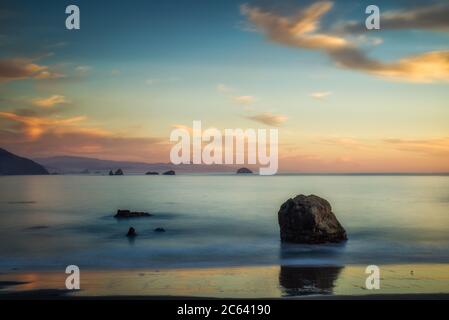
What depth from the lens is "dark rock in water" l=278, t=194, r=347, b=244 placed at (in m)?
23.8

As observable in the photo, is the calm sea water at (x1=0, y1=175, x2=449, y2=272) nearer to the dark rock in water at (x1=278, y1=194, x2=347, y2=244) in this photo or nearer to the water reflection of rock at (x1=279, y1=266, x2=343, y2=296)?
the dark rock in water at (x1=278, y1=194, x2=347, y2=244)

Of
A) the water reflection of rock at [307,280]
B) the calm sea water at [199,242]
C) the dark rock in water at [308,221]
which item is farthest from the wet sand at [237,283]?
the dark rock in water at [308,221]

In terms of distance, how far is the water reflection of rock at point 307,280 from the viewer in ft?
51.5

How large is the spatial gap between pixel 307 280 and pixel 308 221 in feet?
23.4

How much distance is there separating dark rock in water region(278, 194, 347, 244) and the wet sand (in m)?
4.07

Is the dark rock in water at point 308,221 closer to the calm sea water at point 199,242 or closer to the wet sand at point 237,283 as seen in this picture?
the calm sea water at point 199,242

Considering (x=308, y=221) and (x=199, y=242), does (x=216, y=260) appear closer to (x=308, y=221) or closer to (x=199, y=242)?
(x=308, y=221)

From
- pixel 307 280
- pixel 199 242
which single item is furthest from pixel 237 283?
pixel 199 242

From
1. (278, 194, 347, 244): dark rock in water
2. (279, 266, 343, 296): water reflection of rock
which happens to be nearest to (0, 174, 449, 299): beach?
(279, 266, 343, 296): water reflection of rock

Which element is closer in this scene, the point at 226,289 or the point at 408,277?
the point at 226,289
